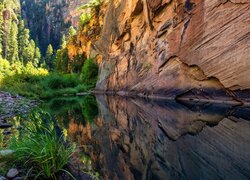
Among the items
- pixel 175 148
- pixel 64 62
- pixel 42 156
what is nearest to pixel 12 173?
pixel 42 156

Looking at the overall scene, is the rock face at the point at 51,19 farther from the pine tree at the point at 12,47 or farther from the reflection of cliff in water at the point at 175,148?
the reflection of cliff in water at the point at 175,148

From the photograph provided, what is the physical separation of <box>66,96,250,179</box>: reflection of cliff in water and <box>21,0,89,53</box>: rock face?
3997 inches

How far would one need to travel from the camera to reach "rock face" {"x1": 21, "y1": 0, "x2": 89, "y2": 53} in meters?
109

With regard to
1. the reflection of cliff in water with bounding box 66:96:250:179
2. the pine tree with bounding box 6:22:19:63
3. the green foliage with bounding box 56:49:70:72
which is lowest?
the reflection of cliff in water with bounding box 66:96:250:179

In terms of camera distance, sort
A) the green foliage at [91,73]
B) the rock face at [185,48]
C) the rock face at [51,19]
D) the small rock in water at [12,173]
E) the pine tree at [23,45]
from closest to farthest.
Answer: the small rock in water at [12,173], the rock face at [185,48], the green foliage at [91,73], the pine tree at [23,45], the rock face at [51,19]

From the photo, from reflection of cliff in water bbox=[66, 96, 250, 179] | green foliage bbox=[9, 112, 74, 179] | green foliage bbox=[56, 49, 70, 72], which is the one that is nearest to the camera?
green foliage bbox=[9, 112, 74, 179]

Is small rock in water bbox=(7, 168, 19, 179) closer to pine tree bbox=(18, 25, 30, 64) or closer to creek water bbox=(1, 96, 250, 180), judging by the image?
creek water bbox=(1, 96, 250, 180)

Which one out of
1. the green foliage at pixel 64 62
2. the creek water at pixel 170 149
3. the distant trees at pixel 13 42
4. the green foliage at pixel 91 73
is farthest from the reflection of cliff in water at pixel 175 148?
the distant trees at pixel 13 42

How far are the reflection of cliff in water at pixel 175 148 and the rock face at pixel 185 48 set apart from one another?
402 centimetres

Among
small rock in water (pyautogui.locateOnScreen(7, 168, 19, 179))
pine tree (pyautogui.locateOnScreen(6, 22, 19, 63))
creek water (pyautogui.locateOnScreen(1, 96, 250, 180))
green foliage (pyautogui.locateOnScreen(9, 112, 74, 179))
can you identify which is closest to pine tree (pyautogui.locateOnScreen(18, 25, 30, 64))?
pine tree (pyautogui.locateOnScreen(6, 22, 19, 63))

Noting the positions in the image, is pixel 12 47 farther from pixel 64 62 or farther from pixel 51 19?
pixel 64 62

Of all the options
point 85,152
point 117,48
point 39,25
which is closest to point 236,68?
point 85,152

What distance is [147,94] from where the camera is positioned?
71.5 feet

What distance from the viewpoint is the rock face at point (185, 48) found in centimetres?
1277
